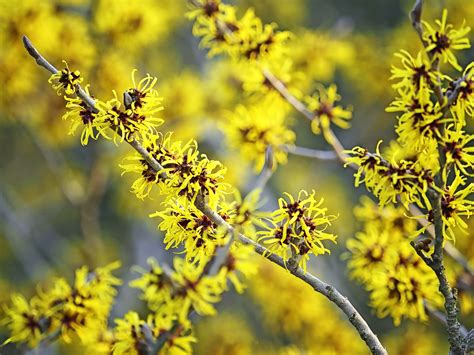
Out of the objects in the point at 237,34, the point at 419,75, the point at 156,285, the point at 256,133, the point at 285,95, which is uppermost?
the point at 237,34

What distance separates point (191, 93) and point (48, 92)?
A: 30.6 inches

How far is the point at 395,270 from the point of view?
1.65m

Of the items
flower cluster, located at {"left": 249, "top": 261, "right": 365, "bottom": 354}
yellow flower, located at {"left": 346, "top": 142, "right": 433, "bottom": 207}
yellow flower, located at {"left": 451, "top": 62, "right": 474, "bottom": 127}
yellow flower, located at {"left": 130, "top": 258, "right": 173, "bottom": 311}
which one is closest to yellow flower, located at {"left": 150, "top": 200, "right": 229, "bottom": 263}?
yellow flower, located at {"left": 130, "top": 258, "right": 173, "bottom": 311}

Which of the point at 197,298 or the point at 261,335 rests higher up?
the point at 197,298

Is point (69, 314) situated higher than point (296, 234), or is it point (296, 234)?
point (296, 234)

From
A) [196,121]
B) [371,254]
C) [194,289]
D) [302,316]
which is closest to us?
[194,289]

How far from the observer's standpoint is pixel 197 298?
134 cm

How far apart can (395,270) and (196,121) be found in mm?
1997

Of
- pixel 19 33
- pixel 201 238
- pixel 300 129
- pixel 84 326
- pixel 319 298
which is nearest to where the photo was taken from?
pixel 201 238

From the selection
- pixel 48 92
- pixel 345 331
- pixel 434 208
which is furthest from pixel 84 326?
pixel 48 92

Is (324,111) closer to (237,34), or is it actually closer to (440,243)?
(237,34)

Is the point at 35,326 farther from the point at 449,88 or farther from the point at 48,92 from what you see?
the point at 48,92

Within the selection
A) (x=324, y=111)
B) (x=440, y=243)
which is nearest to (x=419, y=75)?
(x=440, y=243)

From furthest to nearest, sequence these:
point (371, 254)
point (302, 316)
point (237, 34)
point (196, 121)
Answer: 1. point (196, 121)
2. point (302, 316)
3. point (237, 34)
4. point (371, 254)
